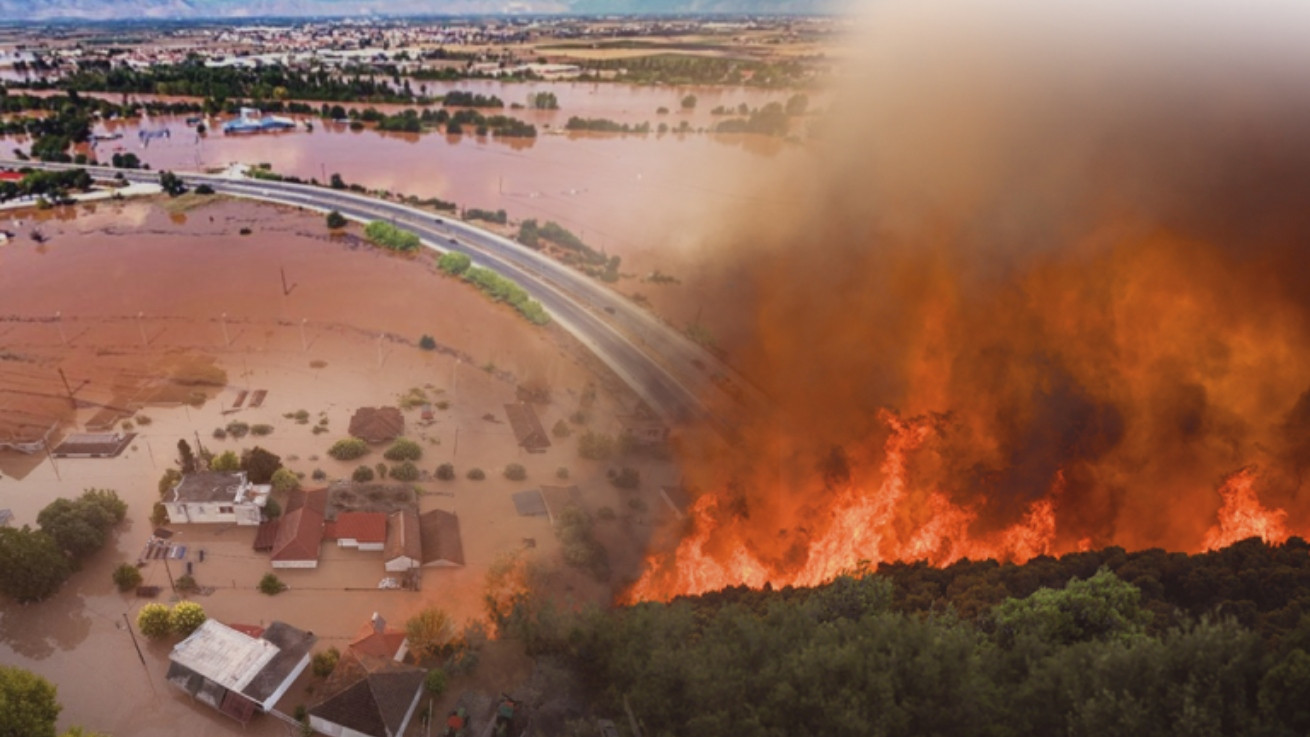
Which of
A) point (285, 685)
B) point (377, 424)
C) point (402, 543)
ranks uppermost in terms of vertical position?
point (377, 424)

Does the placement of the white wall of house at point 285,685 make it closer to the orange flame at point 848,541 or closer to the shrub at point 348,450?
the orange flame at point 848,541

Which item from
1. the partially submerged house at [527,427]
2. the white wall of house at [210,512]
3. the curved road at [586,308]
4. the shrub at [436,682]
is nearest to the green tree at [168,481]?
the white wall of house at [210,512]

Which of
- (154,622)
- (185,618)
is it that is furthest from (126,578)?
(185,618)

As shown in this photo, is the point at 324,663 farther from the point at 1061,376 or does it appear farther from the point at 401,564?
the point at 1061,376

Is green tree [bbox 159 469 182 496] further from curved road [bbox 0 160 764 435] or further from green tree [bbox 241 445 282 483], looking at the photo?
curved road [bbox 0 160 764 435]

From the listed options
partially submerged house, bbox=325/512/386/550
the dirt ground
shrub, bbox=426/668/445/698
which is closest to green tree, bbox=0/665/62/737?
the dirt ground
